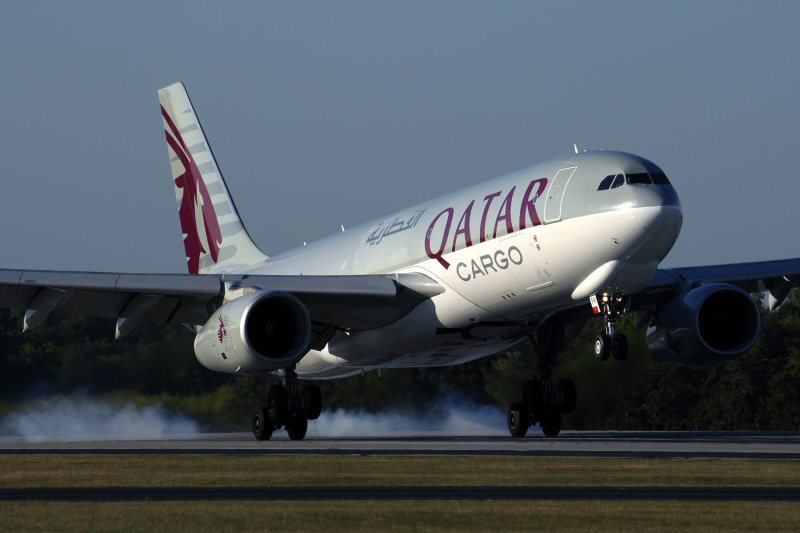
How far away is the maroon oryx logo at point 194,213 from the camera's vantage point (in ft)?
123

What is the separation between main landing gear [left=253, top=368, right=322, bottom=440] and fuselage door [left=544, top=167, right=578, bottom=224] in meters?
8.20

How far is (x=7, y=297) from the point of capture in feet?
93.4

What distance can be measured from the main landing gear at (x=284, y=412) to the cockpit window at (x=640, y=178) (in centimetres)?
987

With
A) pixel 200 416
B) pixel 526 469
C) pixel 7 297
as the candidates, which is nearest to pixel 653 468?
pixel 526 469

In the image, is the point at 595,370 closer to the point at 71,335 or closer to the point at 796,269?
the point at 796,269

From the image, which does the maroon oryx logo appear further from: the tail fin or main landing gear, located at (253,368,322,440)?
main landing gear, located at (253,368,322,440)

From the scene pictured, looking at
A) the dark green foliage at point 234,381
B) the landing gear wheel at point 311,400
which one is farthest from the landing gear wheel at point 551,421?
the dark green foliage at point 234,381

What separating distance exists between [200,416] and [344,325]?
9.33 m

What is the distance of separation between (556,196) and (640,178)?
1711mm

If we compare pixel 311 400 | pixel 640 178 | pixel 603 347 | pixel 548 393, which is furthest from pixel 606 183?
pixel 311 400

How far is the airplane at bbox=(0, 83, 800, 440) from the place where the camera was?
958 inches

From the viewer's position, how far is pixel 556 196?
24.7 m

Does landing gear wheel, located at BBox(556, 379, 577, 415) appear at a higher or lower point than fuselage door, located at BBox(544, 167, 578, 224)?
lower

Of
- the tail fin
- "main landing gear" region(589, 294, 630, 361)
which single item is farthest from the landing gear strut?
the tail fin
